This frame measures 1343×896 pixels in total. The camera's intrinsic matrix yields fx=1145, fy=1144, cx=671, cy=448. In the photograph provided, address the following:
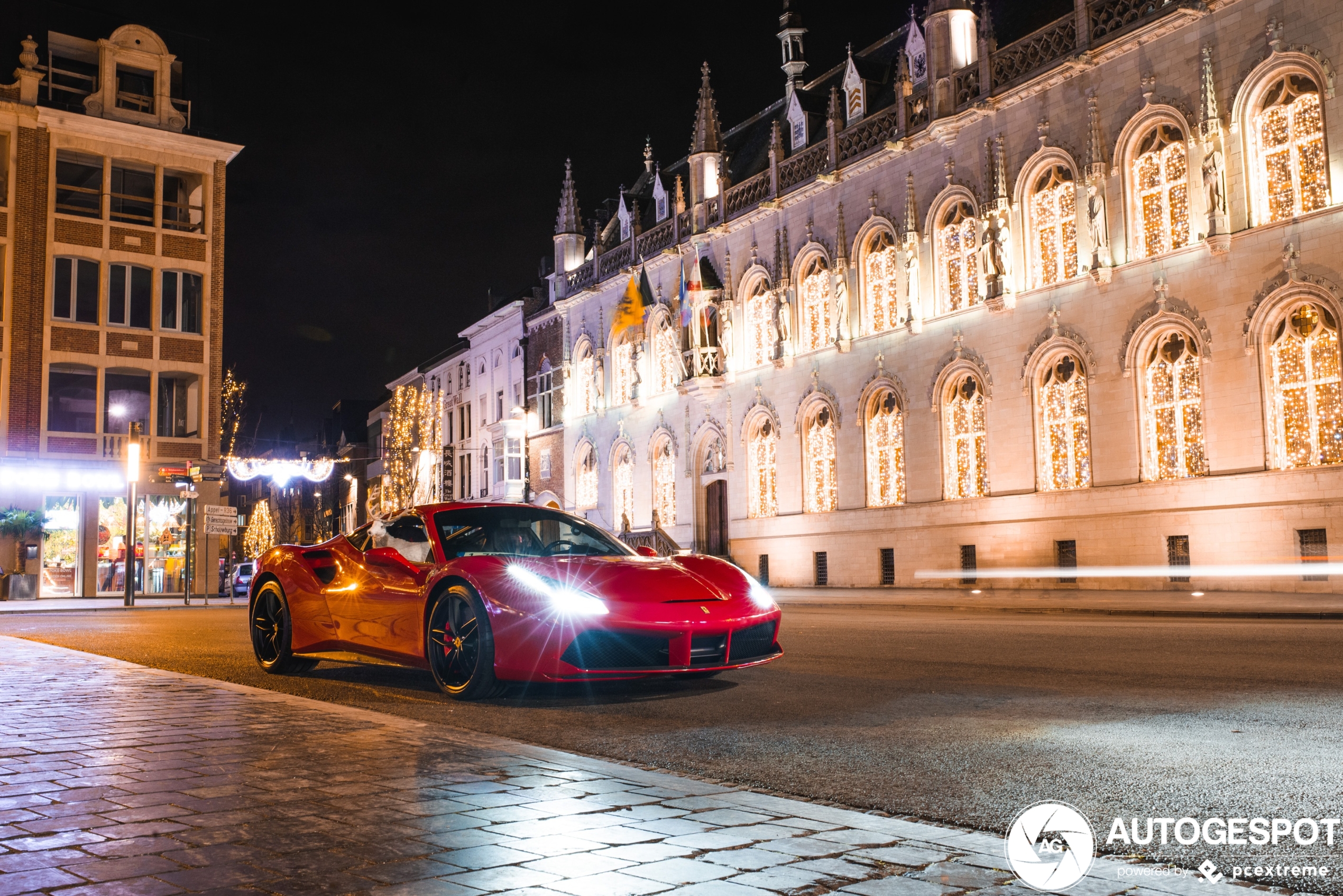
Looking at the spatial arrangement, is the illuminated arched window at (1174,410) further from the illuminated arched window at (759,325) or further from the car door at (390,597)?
the car door at (390,597)

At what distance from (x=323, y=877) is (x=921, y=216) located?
98.7ft

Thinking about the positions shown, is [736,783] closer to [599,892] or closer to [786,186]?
[599,892]

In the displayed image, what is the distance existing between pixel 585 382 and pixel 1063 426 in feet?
83.1

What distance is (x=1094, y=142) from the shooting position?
26172 millimetres

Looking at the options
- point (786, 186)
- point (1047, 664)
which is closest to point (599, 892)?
point (1047, 664)

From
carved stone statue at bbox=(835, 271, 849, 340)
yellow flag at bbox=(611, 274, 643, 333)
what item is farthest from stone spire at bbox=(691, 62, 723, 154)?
carved stone statue at bbox=(835, 271, 849, 340)

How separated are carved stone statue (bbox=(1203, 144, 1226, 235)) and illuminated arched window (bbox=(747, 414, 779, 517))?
1642 cm

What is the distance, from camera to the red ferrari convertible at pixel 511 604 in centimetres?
742

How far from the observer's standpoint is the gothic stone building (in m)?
22.5

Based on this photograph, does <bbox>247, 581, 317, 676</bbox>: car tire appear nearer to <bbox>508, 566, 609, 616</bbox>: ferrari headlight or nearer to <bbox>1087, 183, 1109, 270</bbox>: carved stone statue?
<bbox>508, 566, 609, 616</bbox>: ferrari headlight

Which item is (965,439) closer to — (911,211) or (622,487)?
(911,211)

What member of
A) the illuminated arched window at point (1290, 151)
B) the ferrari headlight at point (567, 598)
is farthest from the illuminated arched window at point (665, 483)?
the ferrari headlight at point (567, 598)

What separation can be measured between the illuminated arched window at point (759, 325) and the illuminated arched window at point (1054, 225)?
451 inches

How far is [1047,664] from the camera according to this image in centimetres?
972
